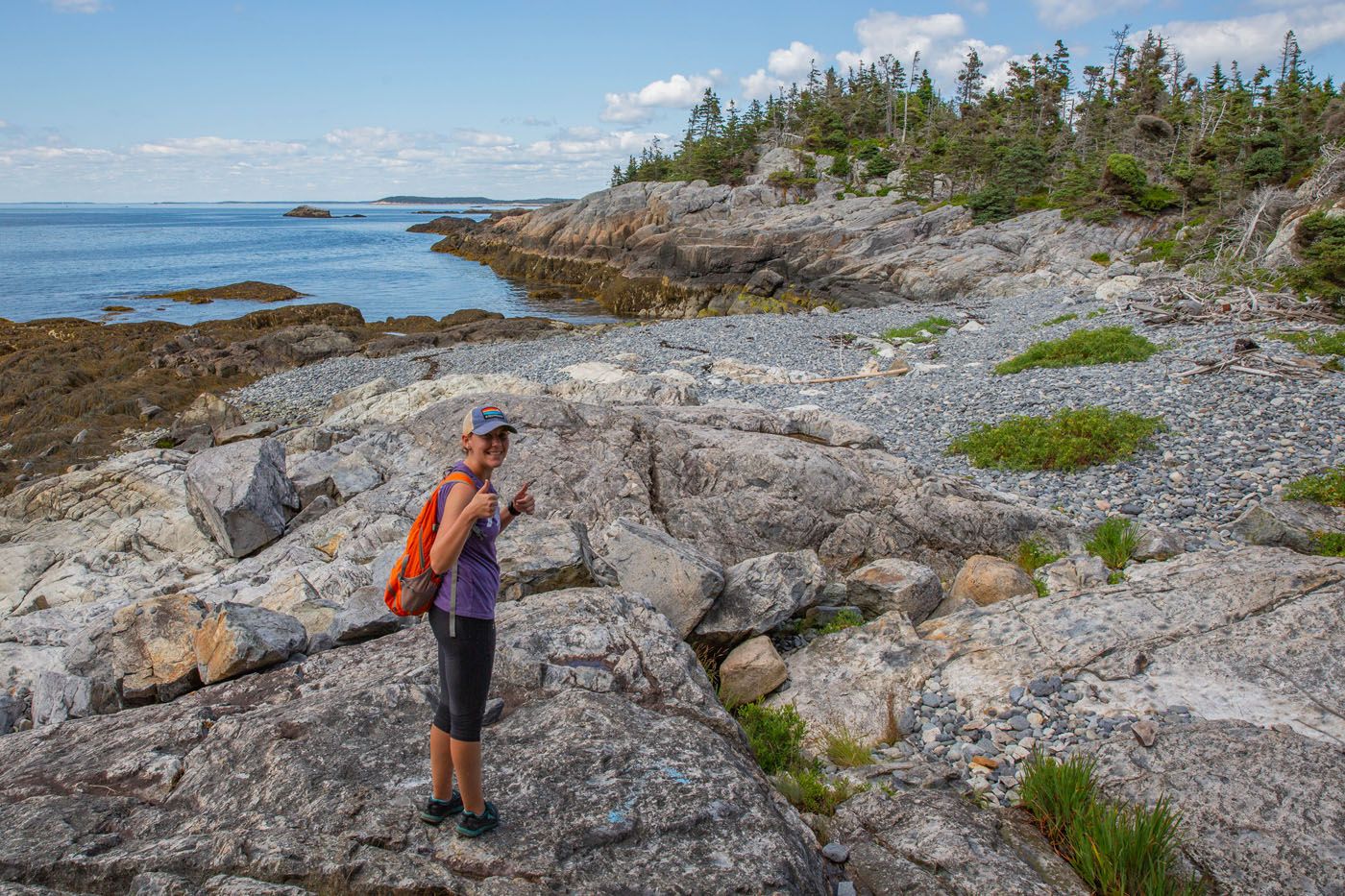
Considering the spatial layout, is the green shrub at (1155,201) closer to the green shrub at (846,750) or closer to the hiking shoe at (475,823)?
the green shrub at (846,750)

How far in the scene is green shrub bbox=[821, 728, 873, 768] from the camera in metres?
5.61

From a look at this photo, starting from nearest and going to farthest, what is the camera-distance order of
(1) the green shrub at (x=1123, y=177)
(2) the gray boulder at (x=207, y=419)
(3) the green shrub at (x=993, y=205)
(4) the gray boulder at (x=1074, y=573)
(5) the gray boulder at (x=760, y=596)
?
(5) the gray boulder at (x=760, y=596)
(4) the gray boulder at (x=1074, y=573)
(2) the gray boulder at (x=207, y=419)
(1) the green shrub at (x=1123, y=177)
(3) the green shrub at (x=993, y=205)

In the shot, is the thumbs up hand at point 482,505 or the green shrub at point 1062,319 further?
the green shrub at point 1062,319

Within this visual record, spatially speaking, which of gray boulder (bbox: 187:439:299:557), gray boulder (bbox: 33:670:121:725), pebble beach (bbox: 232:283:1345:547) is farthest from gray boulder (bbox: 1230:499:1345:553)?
gray boulder (bbox: 187:439:299:557)

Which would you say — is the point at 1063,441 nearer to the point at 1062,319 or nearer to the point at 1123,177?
the point at 1062,319

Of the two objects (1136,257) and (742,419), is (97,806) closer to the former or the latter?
(742,419)

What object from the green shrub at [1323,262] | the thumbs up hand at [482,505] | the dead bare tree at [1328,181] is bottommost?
the thumbs up hand at [482,505]

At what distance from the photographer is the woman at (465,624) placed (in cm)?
369

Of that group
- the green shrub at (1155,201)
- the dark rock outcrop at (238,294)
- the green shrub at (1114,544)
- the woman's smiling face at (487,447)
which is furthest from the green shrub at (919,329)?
the dark rock outcrop at (238,294)

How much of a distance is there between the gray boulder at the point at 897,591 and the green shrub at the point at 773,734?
2.08 meters

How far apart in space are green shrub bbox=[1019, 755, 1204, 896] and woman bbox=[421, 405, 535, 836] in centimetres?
334

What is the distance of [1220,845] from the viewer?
13.7 ft

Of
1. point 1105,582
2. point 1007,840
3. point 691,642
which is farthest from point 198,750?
point 1105,582

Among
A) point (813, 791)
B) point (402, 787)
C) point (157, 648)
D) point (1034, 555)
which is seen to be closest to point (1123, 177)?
point (1034, 555)
